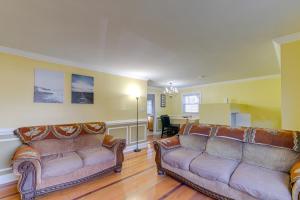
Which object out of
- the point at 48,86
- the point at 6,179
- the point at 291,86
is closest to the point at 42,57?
the point at 48,86

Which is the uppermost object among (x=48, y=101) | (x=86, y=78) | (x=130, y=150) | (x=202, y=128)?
(x=86, y=78)

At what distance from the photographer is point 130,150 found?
456 centimetres

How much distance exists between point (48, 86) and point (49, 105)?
0.39m

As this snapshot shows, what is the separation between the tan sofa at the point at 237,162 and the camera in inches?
67.6

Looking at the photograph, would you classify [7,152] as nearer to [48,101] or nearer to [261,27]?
[48,101]

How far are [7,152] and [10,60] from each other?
64.2 inches

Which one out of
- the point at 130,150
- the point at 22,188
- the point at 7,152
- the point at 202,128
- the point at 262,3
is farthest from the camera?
the point at 130,150

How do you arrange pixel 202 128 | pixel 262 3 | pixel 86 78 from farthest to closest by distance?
pixel 86 78, pixel 202 128, pixel 262 3

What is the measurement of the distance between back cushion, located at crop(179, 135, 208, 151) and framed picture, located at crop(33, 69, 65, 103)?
274 centimetres

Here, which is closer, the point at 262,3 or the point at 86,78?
the point at 262,3

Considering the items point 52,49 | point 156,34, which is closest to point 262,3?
point 156,34

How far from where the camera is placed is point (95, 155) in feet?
9.14

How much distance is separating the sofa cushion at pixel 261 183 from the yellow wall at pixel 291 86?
0.89m

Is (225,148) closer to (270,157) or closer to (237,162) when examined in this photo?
(237,162)
